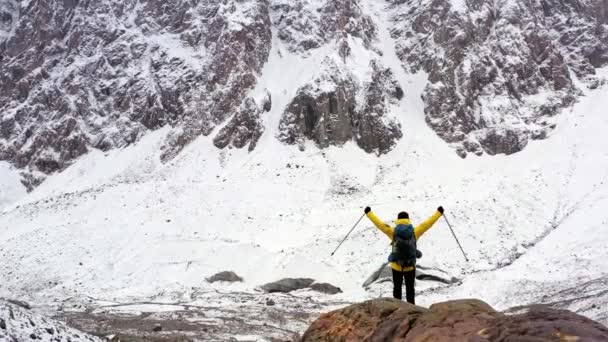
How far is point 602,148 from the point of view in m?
42.2

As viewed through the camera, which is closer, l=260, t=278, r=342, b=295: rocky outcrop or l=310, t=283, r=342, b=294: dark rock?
l=310, t=283, r=342, b=294: dark rock

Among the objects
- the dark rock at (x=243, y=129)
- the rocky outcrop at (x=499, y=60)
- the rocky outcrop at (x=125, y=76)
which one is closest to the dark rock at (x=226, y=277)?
the dark rock at (x=243, y=129)

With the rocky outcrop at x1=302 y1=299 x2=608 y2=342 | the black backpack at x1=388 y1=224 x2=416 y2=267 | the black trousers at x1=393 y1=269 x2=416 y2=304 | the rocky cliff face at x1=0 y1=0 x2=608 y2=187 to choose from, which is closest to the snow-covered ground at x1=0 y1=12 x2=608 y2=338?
the rocky cliff face at x1=0 y1=0 x2=608 y2=187

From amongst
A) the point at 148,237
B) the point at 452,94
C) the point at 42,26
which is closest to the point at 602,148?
the point at 452,94

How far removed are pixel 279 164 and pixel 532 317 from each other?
4068 centimetres

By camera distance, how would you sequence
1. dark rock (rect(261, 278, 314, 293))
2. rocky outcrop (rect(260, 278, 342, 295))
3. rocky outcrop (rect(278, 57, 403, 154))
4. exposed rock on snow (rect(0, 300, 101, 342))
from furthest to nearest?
rocky outcrop (rect(278, 57, 403, 154))
dark rock (rect(261, 278, 314, 293))
rocky outcrop (rect(260, 278, 342, 295))
exposed rock on snow (rect(0, 300, 101, 342))

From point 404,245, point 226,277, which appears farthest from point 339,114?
point 404,245

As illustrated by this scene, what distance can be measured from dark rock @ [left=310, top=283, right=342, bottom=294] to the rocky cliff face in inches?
1004

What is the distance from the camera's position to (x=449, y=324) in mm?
7309

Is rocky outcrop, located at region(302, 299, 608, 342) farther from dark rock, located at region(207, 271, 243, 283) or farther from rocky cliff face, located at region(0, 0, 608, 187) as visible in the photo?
rocky cliff face, located at region(0, 0, 608, 187)

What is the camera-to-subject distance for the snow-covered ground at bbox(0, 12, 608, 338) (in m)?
26.5

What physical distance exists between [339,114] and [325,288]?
2777 centimetres

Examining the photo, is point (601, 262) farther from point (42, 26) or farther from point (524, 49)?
point (42, 26)

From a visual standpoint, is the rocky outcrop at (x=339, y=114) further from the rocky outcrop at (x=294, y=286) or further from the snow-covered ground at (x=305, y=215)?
the rocky outcrop at (x=294, y=286)
